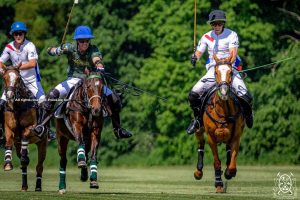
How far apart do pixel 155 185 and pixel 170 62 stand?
19242mm

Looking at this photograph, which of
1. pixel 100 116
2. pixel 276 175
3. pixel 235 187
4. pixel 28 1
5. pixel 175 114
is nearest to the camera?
pixel 100 116

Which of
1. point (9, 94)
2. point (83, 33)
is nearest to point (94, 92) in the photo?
point (83, 33)

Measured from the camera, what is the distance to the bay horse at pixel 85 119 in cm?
2659

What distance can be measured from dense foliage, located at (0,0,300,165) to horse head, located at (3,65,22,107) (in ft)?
73.8

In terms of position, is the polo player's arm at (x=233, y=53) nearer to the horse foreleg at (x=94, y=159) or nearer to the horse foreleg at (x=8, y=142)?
the horse foreleg at (x=94, y=159)

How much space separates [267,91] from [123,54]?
8327mm

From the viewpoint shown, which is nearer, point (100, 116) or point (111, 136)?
point (100, 116)

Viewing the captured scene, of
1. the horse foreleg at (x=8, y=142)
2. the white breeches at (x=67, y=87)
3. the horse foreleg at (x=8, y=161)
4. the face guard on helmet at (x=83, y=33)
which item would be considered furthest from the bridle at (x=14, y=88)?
the face guard on helmet at (x=83, y=33)

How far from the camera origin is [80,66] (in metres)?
27.8

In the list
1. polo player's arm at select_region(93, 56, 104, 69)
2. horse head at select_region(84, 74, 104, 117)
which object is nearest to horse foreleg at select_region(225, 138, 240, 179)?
horse head at select_region(84, 74, 104, 117)

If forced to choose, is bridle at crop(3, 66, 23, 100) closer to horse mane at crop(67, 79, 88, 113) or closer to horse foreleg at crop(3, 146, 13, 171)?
horse foreleg at crop(3, 146, 13, 171)

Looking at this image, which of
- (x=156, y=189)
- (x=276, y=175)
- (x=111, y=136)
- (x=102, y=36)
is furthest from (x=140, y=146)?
(x=156, y=189)

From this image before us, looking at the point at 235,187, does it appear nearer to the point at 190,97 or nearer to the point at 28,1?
the point at 190,97

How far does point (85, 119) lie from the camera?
27.3 metres
